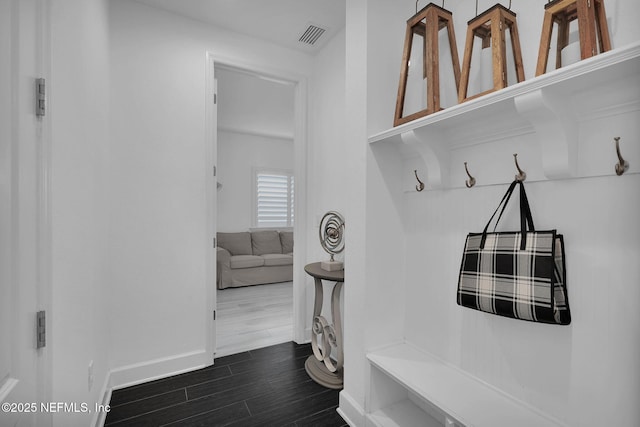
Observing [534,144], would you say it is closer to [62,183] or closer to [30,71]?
[30,71]

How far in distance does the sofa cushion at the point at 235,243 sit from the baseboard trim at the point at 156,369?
9.77 ft

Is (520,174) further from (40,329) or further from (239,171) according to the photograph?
(239,171)

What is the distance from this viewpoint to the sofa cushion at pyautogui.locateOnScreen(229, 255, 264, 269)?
4.82 meters

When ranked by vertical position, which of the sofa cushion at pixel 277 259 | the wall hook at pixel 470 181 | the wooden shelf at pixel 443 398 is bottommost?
the sofa cushion at pixel 277 259

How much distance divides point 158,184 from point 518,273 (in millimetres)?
2246

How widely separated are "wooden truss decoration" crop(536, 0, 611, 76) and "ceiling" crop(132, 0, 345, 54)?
1.55 meters

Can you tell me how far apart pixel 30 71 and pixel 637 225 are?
182 centimetres

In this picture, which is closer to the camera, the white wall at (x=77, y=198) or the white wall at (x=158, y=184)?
the white wall at (x=77, y=198)

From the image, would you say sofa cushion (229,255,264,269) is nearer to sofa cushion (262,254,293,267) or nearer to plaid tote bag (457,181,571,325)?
sofa cushion (262,254,293,267)

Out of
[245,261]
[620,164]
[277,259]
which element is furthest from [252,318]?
[620,164]

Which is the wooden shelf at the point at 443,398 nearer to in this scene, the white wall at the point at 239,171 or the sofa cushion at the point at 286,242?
the sofa cushion at the point at 286,242

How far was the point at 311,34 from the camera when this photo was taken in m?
2.47

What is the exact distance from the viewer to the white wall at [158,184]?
209 cm

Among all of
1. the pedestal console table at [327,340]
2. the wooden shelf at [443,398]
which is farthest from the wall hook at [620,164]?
the pedestal console table at [327,340]
